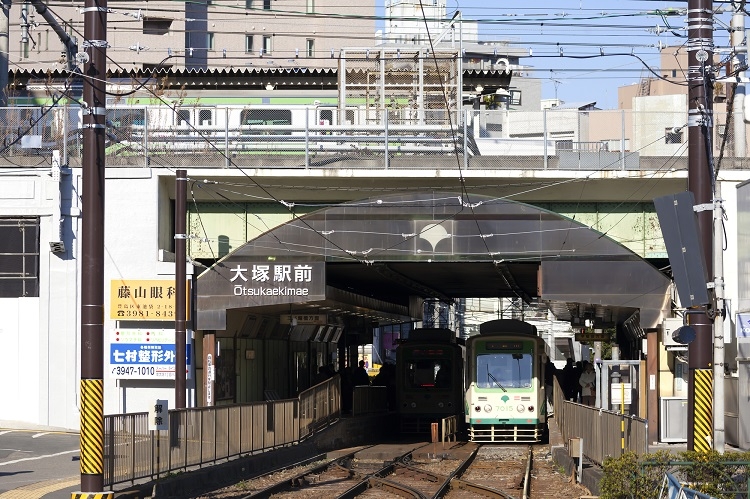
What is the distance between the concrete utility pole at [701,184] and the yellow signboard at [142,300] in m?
16.2

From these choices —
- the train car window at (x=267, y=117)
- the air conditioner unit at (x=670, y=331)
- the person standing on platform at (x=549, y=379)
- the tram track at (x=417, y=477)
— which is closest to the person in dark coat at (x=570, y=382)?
the person standing on platform at (x=549, y=379)

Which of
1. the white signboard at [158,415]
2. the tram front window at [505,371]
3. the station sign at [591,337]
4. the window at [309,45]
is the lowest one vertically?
the tram front window at [505,371]

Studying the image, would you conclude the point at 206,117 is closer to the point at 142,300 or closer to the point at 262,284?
the point at 142,300

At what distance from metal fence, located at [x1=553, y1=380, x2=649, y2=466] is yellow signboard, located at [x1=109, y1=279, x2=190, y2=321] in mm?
10106

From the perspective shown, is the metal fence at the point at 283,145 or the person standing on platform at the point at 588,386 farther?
the person standing on platform at the point at 588,386

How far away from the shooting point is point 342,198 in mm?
32500

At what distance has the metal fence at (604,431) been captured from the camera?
18.0 m

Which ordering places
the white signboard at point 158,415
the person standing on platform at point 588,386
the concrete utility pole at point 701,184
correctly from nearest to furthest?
1. the concrete utility pole at point 701,184
2. the white signboard at point 158,415
3. the person standing on platform at point 588,386

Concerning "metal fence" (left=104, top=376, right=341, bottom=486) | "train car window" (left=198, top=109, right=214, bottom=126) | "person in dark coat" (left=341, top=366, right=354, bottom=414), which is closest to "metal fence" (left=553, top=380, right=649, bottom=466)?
"metal fence" (left=104, top=376, right=341, bottom=486)

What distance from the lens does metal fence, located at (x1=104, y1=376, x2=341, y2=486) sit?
1719 centimetres

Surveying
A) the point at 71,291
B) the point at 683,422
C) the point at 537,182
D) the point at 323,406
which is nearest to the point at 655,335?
the point at 683,422

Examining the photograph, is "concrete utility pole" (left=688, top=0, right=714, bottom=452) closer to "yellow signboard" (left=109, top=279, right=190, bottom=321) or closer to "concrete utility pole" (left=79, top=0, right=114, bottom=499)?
"concrete utility pole" (left=79, top=0, right=114, bottom=499)

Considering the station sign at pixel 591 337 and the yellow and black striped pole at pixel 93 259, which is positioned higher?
the yellow and black striped pole at pixel 93 259

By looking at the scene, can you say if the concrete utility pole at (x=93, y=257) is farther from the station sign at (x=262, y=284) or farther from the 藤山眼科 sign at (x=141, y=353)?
the 藤山眼科 sign at (x=141, y=353)
